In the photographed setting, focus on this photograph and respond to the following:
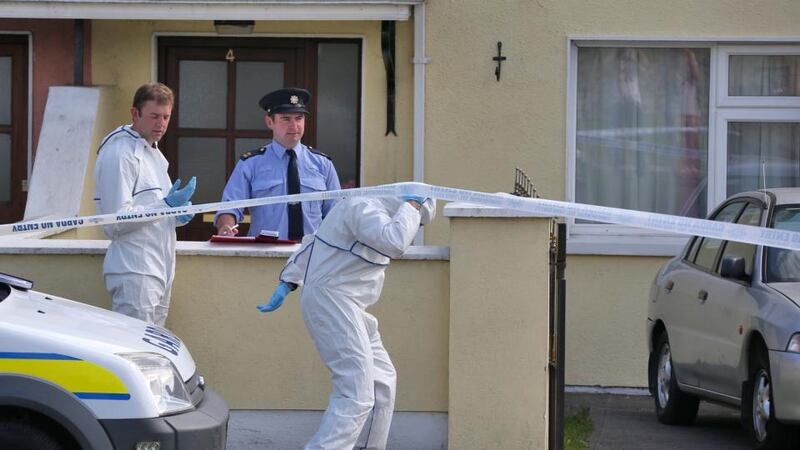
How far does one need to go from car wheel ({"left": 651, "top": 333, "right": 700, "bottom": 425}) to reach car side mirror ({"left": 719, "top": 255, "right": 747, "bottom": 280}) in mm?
1221

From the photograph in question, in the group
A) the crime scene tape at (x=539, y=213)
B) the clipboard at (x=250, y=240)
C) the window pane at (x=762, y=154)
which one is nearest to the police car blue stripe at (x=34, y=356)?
the crime scene tape at (x=539, y=213)

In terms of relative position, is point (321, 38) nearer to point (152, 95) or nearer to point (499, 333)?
point (152, 95)

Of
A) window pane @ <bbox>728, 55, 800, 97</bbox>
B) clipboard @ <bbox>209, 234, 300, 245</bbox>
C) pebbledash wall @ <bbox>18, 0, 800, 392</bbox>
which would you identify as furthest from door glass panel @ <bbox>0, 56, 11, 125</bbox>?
window pane @ <bbox>728, 55, 800, 97</bbox>

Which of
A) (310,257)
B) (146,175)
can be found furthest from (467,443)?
(146,175)

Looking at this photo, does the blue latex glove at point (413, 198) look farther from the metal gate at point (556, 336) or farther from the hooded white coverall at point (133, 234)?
the hooded white coverall at point (133, 234)

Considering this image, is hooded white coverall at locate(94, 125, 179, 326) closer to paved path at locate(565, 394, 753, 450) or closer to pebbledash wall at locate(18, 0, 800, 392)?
paved path at locate(565, 394, 753, 450)

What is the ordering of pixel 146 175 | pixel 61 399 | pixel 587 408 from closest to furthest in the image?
pixel 61 399, pixel 146 175, pixel 587 408

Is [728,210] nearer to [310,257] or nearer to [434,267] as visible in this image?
[434,267]

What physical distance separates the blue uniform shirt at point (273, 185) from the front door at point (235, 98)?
2428 millimetres

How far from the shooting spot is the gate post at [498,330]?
755cm

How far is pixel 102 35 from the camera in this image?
35.7 ft

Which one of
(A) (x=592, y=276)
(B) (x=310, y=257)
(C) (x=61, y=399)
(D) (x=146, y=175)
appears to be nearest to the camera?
(C) (x=61, y=399)

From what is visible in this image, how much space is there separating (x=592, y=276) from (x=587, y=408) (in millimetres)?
1172

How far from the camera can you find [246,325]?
786 cm
